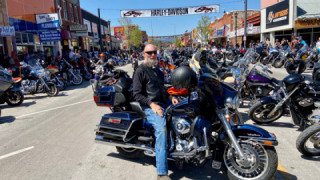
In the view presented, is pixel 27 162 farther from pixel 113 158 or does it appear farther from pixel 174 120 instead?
pixel 174 120

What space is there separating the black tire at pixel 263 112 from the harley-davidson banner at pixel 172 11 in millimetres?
28789

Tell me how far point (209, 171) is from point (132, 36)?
61.2m

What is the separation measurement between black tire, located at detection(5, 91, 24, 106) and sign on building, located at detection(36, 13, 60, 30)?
34.0 ft

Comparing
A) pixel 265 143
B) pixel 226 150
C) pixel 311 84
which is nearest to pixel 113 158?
pixel 226 150

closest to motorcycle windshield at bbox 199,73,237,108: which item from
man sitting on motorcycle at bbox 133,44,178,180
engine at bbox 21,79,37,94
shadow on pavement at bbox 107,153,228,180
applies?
man sitting on motorcycle at bbox 133,44,178,180

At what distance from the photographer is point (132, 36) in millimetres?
62688

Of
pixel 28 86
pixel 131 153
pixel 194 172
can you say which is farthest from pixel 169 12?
pixel 194 172

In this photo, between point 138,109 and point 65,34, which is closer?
point 138,109

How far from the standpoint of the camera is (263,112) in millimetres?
5418

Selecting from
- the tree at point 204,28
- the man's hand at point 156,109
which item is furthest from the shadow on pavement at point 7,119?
the tree at point 204,28

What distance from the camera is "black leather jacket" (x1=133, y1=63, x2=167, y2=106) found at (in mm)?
3434

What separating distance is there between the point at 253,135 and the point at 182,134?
0.87 m

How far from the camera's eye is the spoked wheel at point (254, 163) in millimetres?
2980

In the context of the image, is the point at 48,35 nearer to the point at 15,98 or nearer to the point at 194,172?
the point at 15,98
